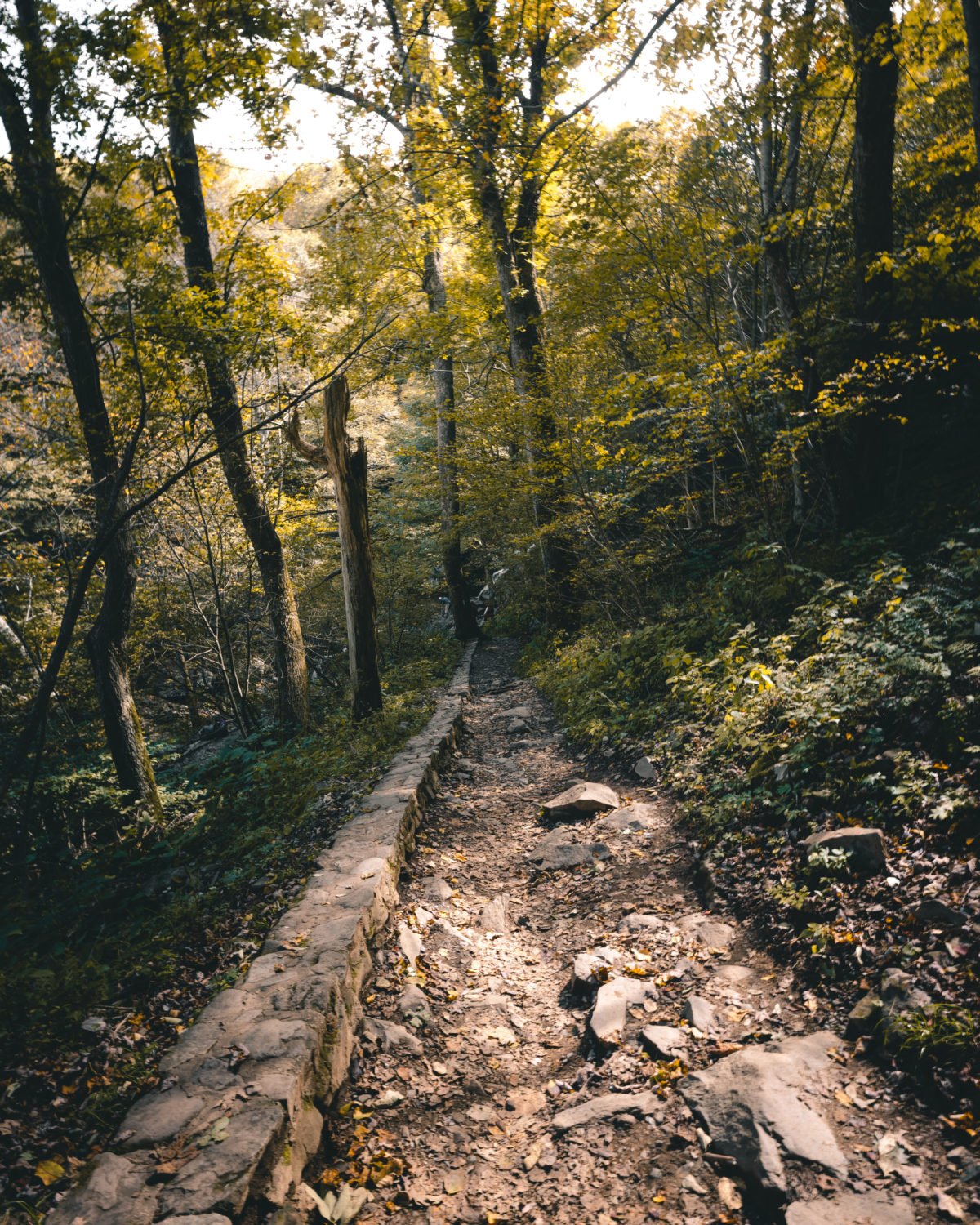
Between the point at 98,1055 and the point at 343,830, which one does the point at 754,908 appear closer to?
the point at 343,830

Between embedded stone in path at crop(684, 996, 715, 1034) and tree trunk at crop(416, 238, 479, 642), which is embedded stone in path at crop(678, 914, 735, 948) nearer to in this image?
embedded stone in path at crop(684, 996, 715, 1034)

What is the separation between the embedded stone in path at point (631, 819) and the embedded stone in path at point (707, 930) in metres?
1.15

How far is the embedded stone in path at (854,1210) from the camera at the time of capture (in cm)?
196

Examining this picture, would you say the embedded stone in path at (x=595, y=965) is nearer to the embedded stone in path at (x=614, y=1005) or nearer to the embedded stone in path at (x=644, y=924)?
the embedded stone in path at (x=614, y=1005)

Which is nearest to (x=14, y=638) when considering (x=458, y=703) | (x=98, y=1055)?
(x=458, y=703)

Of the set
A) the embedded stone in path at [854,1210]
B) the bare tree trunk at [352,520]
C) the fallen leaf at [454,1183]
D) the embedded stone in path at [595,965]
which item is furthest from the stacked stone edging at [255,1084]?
the bare tree trunk at [352,520]

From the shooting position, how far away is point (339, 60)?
852 centimetres

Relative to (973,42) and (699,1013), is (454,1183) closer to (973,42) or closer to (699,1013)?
(699,1013)

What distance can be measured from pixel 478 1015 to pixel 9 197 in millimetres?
6414

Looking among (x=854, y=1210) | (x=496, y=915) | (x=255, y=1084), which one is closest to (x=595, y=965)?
(x=496, y=915)

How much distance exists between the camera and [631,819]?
5.06 metres

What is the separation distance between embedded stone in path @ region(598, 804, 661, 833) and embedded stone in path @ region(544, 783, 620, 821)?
0.11 meters

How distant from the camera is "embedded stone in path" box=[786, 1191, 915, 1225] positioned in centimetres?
196

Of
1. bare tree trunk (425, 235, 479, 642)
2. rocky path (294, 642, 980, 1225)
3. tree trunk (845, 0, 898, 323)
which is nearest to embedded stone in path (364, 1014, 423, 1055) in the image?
rocky path (294, 642, 980, 1225)
